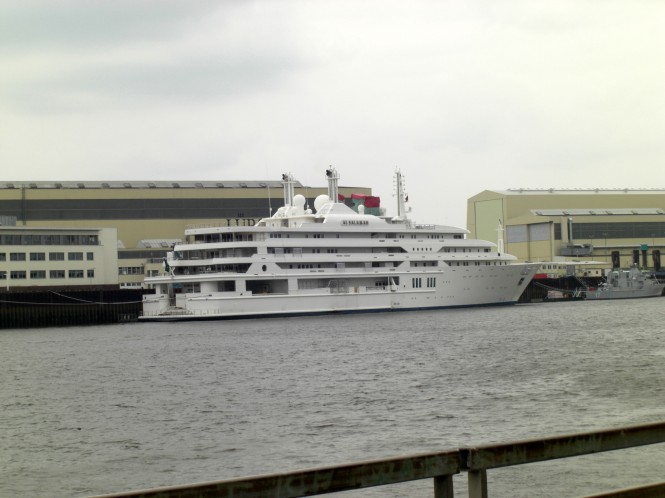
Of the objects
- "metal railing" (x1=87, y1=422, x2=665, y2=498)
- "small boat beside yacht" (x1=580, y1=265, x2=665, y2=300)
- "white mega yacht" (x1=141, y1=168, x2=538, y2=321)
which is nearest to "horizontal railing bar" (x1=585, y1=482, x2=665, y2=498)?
A: "metal railing" (x1=87, y1=422, x2=665, y2=498)

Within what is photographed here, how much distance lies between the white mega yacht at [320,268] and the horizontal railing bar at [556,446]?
198 feet

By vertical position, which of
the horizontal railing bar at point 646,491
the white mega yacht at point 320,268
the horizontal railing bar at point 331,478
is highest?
the white mega yacht at point 320,268

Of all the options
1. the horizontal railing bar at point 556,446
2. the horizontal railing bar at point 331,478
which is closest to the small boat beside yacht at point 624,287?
the horizontal railing bar at point 556,446

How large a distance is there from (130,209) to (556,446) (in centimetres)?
9522

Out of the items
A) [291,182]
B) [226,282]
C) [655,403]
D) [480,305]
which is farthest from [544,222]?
[655,403]

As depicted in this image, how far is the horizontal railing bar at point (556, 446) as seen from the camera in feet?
19.4

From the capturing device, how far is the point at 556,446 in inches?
244

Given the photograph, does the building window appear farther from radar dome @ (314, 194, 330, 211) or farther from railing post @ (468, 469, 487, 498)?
railing post @ (468, 469, 487, 498)

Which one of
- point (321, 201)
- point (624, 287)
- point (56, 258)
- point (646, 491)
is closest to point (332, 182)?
point (321, 201)

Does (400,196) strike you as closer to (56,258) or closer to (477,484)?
(56,258)

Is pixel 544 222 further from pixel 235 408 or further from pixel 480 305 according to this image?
pixel 235 408

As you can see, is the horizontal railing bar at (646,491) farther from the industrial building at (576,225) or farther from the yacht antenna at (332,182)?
the industrial building at (576,225)

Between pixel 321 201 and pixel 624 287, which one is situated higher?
pixel 321 201

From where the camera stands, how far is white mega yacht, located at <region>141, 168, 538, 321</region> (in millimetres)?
67312
